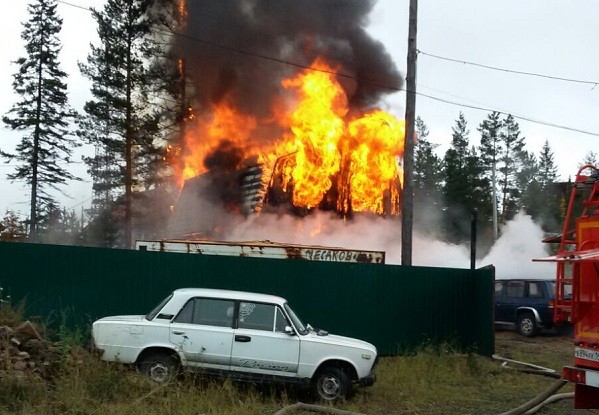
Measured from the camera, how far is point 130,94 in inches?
1190

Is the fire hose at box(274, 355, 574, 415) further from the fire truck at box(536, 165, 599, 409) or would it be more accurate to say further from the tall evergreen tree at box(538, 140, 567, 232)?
the tall evergreen tree at box(538, 140, 567, 232)

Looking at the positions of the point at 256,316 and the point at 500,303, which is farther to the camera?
the point at 500,303

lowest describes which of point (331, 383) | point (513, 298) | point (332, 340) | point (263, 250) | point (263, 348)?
point (331, 383)

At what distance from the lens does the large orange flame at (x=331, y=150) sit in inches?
826

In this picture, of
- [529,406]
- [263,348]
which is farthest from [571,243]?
[263,348]

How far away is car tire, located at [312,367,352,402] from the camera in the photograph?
362 inches

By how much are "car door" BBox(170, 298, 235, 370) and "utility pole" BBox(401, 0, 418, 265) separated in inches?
244

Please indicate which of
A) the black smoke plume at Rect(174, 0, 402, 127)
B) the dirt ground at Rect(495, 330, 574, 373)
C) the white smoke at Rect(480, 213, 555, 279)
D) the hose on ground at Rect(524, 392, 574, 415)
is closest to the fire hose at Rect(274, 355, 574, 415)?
the hose on ground at Rect(524, 392, 574, 415)

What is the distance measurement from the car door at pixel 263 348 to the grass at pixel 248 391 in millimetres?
322

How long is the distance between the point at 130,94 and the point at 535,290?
65.6 ft

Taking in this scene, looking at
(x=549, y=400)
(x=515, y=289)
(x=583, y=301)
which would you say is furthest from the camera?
(x=515, y=289)

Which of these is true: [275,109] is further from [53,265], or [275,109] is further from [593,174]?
[593,174]

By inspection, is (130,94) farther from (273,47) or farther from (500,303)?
(500,303)

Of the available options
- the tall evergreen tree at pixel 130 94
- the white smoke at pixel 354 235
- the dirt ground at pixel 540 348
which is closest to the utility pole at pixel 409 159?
the dirt ground at pixel 540 348
